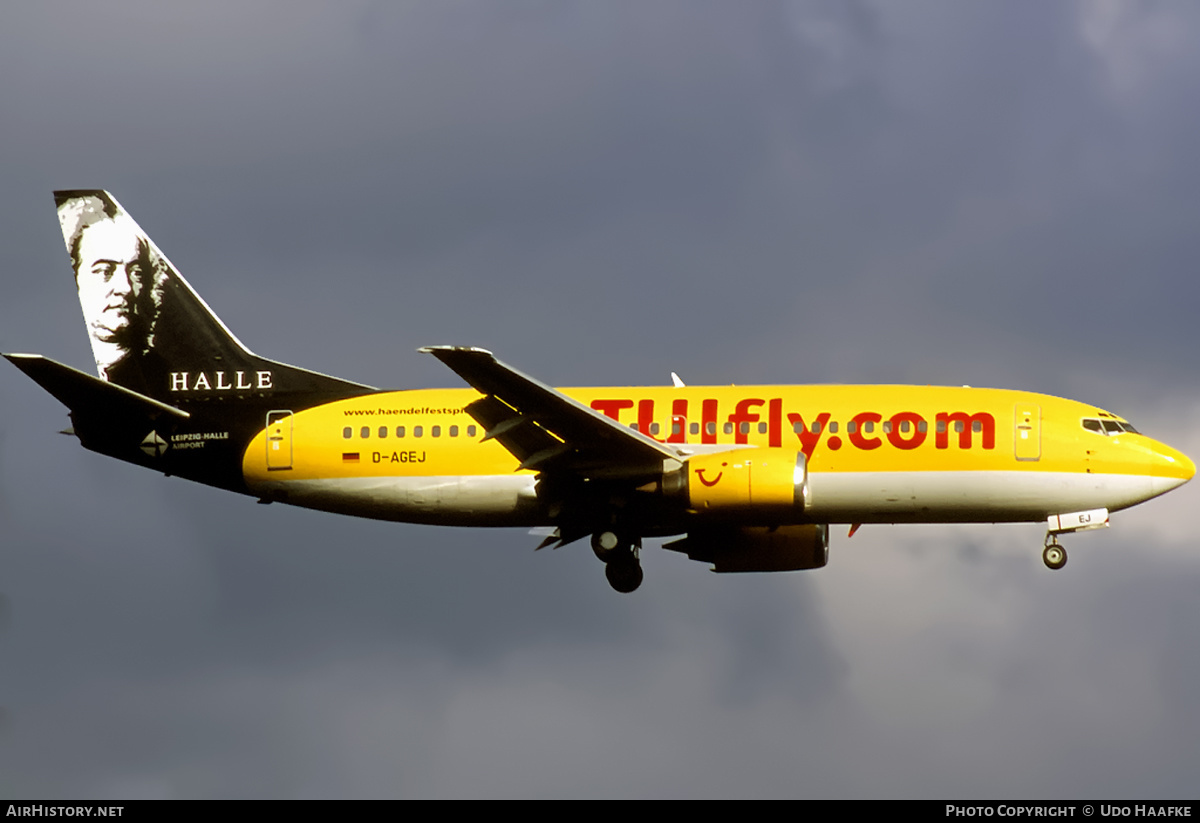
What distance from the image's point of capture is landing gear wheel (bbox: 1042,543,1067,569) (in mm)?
47250

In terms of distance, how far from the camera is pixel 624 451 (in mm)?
45875

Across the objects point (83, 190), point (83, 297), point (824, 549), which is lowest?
point (824, 549)

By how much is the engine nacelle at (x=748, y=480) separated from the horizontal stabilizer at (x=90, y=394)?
14.6 m

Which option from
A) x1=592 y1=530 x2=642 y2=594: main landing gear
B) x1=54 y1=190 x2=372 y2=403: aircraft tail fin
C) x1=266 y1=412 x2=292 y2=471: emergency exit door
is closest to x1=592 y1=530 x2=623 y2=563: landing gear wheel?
x1=592 y1=530 x2=642 y2=594: main landing gear

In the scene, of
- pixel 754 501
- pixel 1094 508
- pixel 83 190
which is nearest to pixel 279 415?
pixel 83 190

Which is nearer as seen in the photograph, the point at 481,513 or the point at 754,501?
the point at 754,501

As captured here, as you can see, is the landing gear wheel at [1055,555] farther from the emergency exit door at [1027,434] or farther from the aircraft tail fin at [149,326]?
the aircraft tail fin at [149,326]

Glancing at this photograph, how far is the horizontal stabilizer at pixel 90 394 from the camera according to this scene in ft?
154

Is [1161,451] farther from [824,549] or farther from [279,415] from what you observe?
[279,415]

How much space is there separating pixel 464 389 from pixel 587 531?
17.4 feet

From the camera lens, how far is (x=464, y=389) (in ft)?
165

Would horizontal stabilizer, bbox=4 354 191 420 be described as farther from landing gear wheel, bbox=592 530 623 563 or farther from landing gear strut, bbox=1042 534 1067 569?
landing gear strut, bbox=1042 534 1067 569

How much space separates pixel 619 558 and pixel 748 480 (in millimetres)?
5158

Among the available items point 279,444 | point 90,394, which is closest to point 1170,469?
point 279,444
